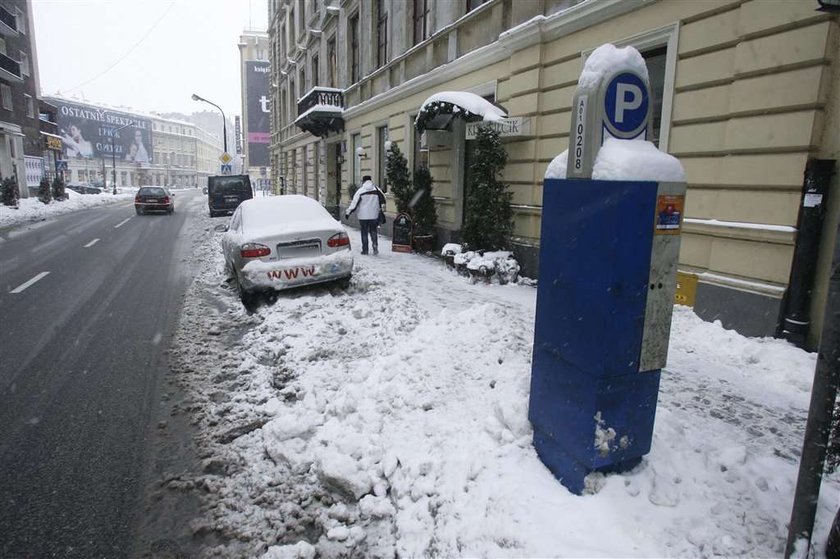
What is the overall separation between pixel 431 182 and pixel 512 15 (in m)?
4.25

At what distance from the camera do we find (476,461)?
3.02 metres

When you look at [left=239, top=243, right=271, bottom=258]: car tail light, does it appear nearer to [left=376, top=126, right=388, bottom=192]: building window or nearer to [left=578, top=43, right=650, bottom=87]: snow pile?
[left=578, top=43, right=650, bottom=87]: snow pile

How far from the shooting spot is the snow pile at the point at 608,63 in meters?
2.58

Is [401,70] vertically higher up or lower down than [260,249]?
higher up

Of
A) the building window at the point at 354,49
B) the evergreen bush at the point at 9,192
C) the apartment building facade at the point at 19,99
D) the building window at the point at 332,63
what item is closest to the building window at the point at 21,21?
the apartment building facade at the point at 19,99

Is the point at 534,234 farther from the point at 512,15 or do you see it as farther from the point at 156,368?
the point at 156,368

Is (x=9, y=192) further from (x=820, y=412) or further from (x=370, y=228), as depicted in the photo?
(x=820, y=412)

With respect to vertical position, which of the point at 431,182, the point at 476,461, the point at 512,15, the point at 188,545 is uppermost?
the point at 512,15

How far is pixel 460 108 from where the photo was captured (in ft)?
31.2

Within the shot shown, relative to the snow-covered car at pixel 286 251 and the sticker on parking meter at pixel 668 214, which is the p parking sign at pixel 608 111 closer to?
the sticker on parking meter at pixel 668 214

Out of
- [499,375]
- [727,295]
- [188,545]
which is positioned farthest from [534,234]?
[188,545]

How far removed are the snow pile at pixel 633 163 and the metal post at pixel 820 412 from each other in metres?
0.80

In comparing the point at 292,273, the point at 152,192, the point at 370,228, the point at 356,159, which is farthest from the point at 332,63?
the point at 292,273

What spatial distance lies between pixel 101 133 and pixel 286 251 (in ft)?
347
